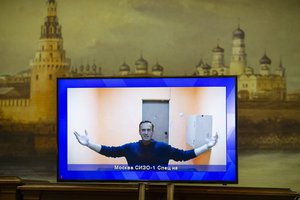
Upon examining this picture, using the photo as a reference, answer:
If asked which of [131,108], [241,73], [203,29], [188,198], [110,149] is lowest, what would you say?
[188,198]

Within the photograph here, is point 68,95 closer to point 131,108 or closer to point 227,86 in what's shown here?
point 131,108

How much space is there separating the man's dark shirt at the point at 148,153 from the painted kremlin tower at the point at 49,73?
88cm

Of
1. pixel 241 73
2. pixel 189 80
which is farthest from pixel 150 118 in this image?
pixel 241 73

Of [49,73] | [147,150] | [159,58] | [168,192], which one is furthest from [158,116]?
[49,73]

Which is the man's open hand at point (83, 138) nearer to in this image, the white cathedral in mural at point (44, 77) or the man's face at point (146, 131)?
the man's face at point (146, 131)

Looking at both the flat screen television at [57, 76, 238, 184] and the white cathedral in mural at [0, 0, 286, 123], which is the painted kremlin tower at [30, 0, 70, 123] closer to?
the white cathedral in mural at [0, 0, 286, 123]

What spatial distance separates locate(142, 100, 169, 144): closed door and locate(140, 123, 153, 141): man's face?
0.03m

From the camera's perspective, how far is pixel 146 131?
3.88m

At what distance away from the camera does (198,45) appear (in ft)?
14.5

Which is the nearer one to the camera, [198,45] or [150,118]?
[150,118]

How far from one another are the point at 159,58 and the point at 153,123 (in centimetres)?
78

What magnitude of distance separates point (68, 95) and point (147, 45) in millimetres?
884

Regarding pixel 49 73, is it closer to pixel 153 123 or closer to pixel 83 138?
pixel 83 138

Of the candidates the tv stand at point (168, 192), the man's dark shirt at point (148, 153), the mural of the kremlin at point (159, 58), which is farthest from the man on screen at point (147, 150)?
the mural of the kremlin at point (159, 58)
